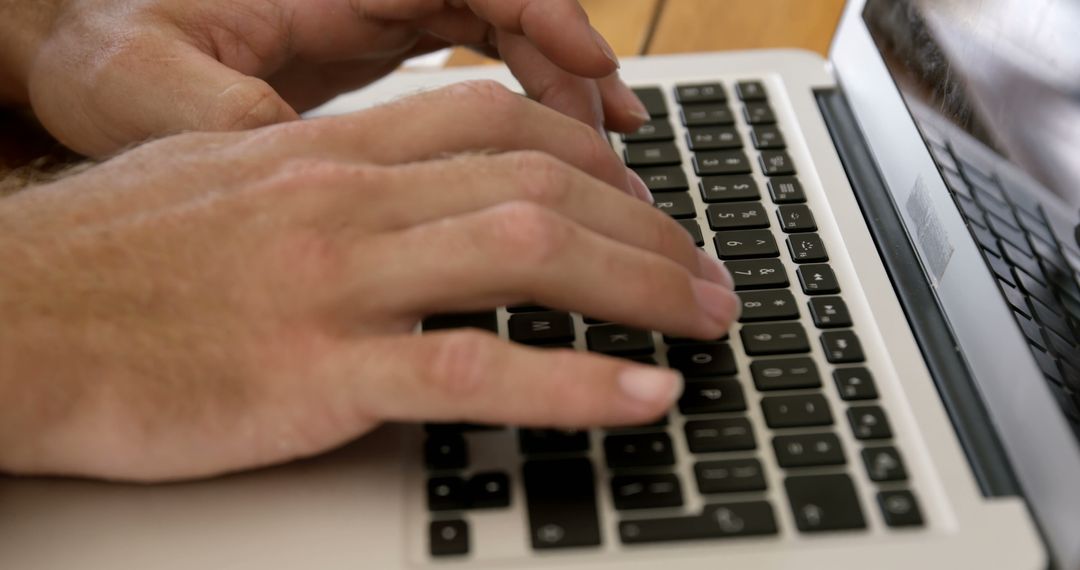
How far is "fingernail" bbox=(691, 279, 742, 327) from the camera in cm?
49

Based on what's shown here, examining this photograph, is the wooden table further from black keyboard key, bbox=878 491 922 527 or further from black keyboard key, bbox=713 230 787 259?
black keyboard key, bbox=878 491 922 527

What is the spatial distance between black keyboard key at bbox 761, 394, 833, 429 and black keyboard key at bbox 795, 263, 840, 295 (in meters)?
0.08

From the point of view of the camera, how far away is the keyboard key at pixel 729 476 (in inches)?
17.2

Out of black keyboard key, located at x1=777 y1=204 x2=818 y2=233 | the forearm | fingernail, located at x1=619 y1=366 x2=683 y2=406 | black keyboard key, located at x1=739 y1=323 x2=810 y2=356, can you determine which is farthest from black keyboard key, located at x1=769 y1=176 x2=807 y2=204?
the forearm

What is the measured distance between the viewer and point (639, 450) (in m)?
0.45

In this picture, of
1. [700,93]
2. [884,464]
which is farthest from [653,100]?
[884,464]

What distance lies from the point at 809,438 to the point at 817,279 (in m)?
0.12

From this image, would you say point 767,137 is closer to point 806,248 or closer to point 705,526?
point 806,248

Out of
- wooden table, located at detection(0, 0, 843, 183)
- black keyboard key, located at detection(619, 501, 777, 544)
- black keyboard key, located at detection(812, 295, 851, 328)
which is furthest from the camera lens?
wooden table, located at detection(0, 0, 843, 183)

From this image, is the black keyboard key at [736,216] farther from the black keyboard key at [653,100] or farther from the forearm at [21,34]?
the forearm at [21,34]

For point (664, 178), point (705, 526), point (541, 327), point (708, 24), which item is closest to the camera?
point (705, 526)

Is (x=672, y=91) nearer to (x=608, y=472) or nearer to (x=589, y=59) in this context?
(x=589, y=59)

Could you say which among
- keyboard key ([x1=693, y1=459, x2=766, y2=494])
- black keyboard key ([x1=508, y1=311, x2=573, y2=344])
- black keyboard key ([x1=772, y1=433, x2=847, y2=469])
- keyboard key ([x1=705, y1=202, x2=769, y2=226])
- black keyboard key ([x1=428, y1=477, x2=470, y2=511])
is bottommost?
black keyboard key ([x1=428, y1=477, x2=470, y2=511])

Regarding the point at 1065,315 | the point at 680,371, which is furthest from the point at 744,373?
the point at 1065,315
